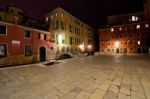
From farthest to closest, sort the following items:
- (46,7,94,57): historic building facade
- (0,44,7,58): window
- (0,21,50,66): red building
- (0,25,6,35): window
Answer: (46,7,94,57): historic building facade
(0,21,50,66): red building
(0,25,6,35): window
(0,44,7,58): window

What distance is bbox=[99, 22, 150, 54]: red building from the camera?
3431 cm

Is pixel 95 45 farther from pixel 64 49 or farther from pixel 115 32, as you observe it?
pixel 64 49

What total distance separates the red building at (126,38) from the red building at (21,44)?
26561 mm

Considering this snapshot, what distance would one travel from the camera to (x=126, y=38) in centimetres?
3728

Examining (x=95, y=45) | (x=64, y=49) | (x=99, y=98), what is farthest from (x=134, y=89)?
(x=95, y=45)

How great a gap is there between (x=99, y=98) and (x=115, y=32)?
39404 mm

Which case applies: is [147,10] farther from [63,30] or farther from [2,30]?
[2,30]

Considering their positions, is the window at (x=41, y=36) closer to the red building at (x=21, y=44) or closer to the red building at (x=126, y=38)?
the red building at (x=21, y=44)

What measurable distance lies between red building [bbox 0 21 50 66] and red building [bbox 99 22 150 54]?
87.1 ft

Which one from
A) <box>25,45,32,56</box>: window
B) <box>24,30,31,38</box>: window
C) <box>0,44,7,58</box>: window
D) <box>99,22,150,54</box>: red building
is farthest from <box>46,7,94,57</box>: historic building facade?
<box>99,22,150,54</box>: red building

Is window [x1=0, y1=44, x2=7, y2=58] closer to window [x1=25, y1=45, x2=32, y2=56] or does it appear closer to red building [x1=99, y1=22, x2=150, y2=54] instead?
window [x1=25, y1=45, x2=32, y2=56]

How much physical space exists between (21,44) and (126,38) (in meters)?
33.7

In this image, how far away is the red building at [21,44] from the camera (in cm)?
1472

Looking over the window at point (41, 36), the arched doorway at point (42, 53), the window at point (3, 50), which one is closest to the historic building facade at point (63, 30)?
the window at point (41, 36)
